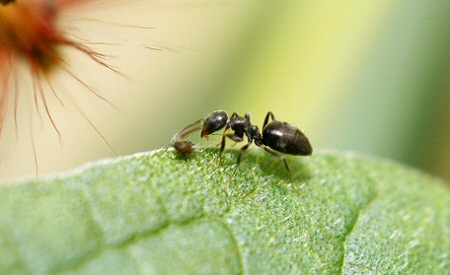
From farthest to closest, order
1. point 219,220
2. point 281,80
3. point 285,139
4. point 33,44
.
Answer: point 281,80 < point 285,139 < point 33,44 < point 219,220

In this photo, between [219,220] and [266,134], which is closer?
[219,220]

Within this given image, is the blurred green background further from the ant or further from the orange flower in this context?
the orange flower

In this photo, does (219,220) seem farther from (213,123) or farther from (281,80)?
(281,80)

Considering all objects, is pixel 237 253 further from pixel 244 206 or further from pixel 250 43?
pixel 250 43

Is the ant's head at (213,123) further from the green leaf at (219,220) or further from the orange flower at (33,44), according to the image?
the orange flower at (33,44)

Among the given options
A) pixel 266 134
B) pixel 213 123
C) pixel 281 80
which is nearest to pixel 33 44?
pixel 213 123

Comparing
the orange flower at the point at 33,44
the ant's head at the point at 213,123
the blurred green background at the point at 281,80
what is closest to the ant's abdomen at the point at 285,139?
the ant's head at the point at 213,123
